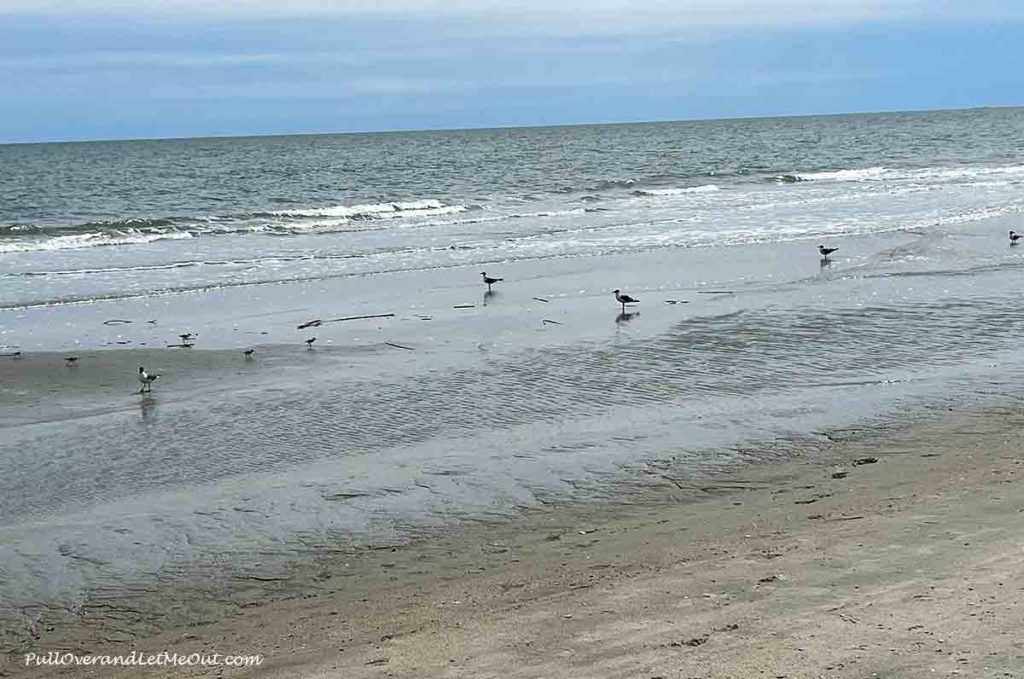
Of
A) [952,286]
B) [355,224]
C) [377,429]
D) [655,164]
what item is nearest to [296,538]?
[377,429]

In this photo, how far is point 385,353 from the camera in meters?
14.4

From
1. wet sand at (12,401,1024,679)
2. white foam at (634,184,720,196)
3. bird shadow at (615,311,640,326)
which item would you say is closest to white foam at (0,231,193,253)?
bird shadow at (615,311,640,326)

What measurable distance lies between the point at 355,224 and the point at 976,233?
54.5 feet

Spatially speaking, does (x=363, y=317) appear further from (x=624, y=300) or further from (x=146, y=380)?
(x=146, y=380)

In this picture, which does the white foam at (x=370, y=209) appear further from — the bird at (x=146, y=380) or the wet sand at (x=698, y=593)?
the wet sand at (x=698, y=593)

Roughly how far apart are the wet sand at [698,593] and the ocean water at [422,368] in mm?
541

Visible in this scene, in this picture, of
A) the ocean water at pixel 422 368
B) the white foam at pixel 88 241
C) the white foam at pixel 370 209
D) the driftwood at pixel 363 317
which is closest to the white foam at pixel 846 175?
the ocean water at pixel 422 368

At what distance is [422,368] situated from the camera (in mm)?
13391

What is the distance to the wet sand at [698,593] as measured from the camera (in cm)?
521

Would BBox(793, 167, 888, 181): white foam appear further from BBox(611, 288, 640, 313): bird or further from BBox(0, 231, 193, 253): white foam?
BBox(611, 288, 640, 313): bird

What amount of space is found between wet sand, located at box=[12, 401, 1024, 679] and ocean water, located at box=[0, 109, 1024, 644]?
54 centimetres

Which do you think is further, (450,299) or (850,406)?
(450,299)

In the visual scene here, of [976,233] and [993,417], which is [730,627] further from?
[976,233]

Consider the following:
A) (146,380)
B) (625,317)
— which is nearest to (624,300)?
(625,317)
